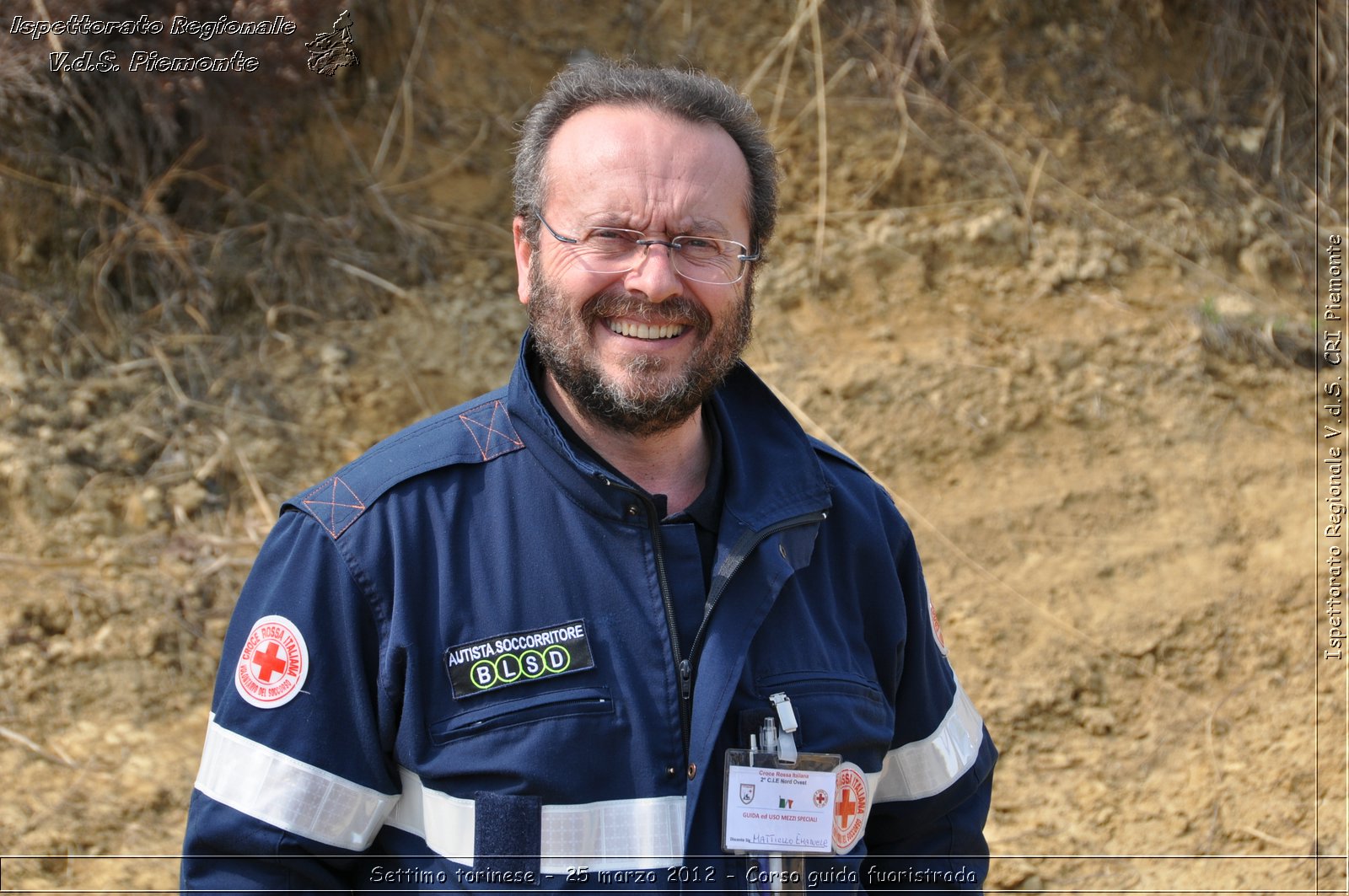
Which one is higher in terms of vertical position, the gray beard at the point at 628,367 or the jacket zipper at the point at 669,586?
the gray beard at the point at 628,367

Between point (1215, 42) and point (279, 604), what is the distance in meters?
5.74

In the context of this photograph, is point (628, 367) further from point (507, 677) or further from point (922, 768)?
point (922, 768)

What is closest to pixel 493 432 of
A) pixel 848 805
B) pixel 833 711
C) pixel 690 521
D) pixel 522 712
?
pixel 690 521

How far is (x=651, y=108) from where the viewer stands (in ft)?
7.20

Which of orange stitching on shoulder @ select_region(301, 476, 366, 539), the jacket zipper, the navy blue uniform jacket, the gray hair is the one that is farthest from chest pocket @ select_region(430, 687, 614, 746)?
the gray hair

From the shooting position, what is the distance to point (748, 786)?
76.7 inches

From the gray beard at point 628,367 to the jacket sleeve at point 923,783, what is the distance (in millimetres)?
514

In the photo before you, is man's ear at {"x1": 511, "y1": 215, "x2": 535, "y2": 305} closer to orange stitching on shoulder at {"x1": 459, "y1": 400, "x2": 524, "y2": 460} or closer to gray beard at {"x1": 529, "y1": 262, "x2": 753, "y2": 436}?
gray beard at {"x1": 529, "y1": 262, "x2": 753, "y2": 436}

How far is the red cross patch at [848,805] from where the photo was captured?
6.76ft

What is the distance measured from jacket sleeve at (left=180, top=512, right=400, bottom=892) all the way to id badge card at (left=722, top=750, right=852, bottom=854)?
0.54 m

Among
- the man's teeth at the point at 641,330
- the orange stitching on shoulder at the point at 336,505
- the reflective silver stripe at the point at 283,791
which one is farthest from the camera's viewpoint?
the man's teeth at the point at 641,330

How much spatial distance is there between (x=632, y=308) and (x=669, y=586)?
0.49 meters

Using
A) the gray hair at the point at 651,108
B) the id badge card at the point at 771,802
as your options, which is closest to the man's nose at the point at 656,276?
the gray hair at the point at 651,108

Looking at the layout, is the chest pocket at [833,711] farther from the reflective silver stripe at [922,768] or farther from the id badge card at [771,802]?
the reflective silver stripe at [922,768]
